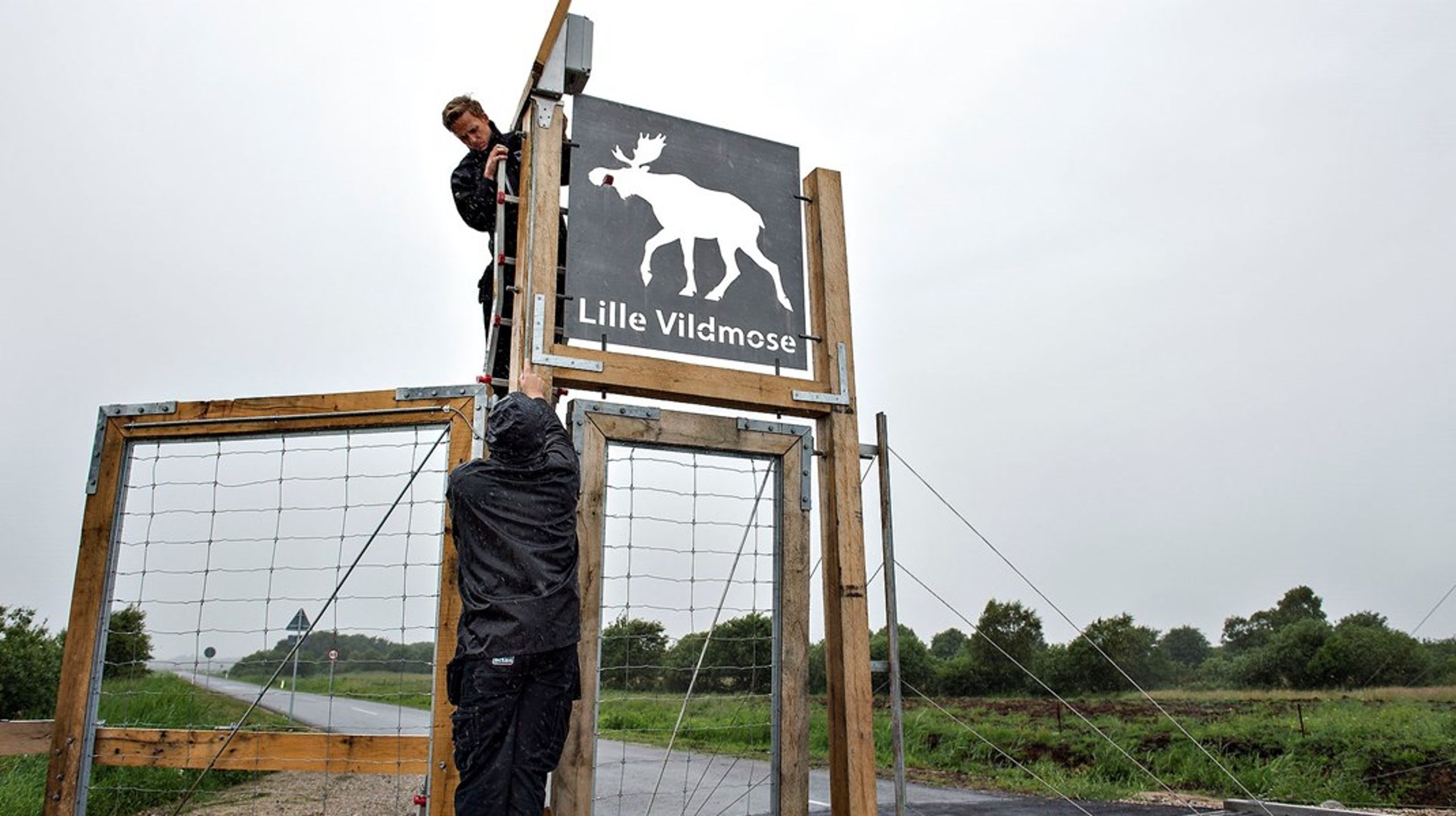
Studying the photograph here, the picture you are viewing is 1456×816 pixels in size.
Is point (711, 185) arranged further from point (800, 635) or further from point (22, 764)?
point (22, 764)

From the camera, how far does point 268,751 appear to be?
3.31 metres

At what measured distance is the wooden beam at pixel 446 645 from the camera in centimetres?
317

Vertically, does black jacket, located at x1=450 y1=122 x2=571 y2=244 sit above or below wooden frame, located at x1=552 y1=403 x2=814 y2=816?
above

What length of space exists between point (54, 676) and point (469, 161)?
10749 mm

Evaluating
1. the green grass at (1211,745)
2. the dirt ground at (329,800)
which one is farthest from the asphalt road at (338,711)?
the green grass at (1211,745)

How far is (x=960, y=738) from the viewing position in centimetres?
1346

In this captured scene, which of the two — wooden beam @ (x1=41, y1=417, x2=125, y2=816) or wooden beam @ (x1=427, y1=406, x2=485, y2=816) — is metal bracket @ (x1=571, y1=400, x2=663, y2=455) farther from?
wooden beam @ (x1=41, y1=417, x2=125, y2=816)

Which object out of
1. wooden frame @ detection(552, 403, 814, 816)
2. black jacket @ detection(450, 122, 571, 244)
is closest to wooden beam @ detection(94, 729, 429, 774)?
wooden frame @ detection(552, 403, 814, 816)

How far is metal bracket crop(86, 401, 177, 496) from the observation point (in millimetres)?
3518

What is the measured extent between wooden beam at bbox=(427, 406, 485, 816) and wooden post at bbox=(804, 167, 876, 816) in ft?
5.09

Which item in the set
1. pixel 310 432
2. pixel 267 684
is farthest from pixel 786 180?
pixel 267 684

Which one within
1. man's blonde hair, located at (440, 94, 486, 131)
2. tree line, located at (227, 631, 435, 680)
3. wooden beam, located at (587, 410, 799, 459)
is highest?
man's blonde hair, located at (440, 94, 486, 131)

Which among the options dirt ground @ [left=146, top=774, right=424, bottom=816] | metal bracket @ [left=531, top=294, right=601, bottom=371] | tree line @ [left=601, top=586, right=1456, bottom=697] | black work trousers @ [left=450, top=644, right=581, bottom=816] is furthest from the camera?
tree line @ [left=601, top=586, right=1456, bottom=697]

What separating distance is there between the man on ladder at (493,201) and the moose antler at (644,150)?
0.22 m
